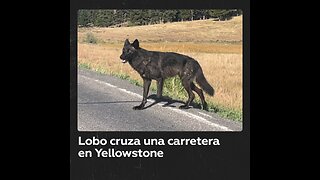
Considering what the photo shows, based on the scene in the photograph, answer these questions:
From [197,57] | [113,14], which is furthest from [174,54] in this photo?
[113,14]

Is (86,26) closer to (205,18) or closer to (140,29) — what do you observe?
(140,29)

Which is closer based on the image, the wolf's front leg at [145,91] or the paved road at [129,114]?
the paved road at [129,114]

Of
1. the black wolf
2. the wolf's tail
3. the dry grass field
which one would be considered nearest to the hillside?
the dry grass field

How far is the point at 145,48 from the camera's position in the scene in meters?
10.1

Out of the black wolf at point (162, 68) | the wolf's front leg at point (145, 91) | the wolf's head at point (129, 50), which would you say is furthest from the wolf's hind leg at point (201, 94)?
the wolf's head at point (129, 50)

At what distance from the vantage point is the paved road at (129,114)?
384 inches

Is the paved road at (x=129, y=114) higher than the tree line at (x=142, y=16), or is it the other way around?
the tree line at (x=142, y=16)

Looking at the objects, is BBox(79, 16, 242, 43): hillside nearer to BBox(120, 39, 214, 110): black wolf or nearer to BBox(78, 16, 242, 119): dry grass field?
BBox(78, 16, 242, 119): dry grass field

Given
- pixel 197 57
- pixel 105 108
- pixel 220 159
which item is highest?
pixel 197 57

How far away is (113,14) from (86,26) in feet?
1.33

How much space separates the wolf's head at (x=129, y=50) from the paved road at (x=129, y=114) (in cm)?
45

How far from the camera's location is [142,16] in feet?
32.4

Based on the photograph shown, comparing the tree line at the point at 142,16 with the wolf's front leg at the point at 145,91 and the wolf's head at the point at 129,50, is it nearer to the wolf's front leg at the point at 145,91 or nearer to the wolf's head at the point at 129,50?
the wolf's head at the point at 129,50

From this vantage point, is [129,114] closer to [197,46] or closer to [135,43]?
[135,43]
